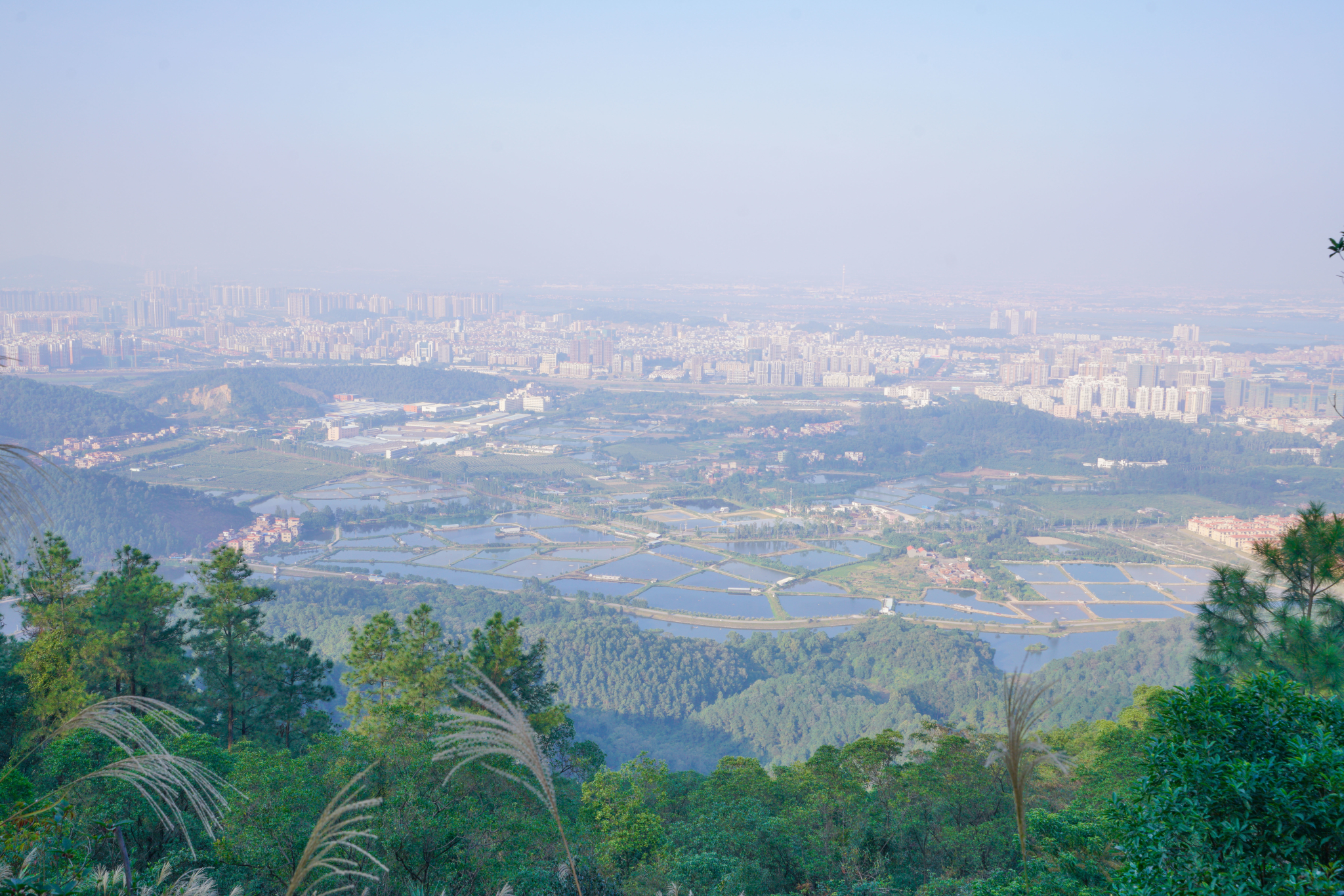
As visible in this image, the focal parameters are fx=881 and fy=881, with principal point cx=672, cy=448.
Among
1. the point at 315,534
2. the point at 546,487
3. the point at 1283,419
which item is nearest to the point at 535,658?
the point at 315,534

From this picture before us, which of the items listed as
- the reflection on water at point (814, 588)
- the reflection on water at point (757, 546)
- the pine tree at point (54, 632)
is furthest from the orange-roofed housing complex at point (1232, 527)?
the pine tree at point (54, 632)

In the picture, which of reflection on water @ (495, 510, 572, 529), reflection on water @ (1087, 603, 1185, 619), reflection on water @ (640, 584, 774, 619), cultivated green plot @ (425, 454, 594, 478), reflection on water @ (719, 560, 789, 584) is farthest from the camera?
cultivated green plot @ (425, 454, 594, 478)

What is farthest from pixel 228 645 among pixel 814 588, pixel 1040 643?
pixel 814 588

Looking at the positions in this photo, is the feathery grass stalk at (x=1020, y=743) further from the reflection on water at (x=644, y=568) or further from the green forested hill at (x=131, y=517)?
the green forested hill at (x=131, y=517)

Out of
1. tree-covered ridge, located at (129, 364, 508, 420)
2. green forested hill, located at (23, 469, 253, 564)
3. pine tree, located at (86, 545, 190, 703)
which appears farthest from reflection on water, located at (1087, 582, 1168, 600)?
tree-covered ridge, located at (129, 364, 508, 420)

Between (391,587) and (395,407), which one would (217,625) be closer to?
(391,587)

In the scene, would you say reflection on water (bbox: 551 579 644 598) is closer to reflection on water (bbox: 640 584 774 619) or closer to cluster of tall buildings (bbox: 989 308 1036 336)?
reflection on water (bbox: 640 584 774 619)
